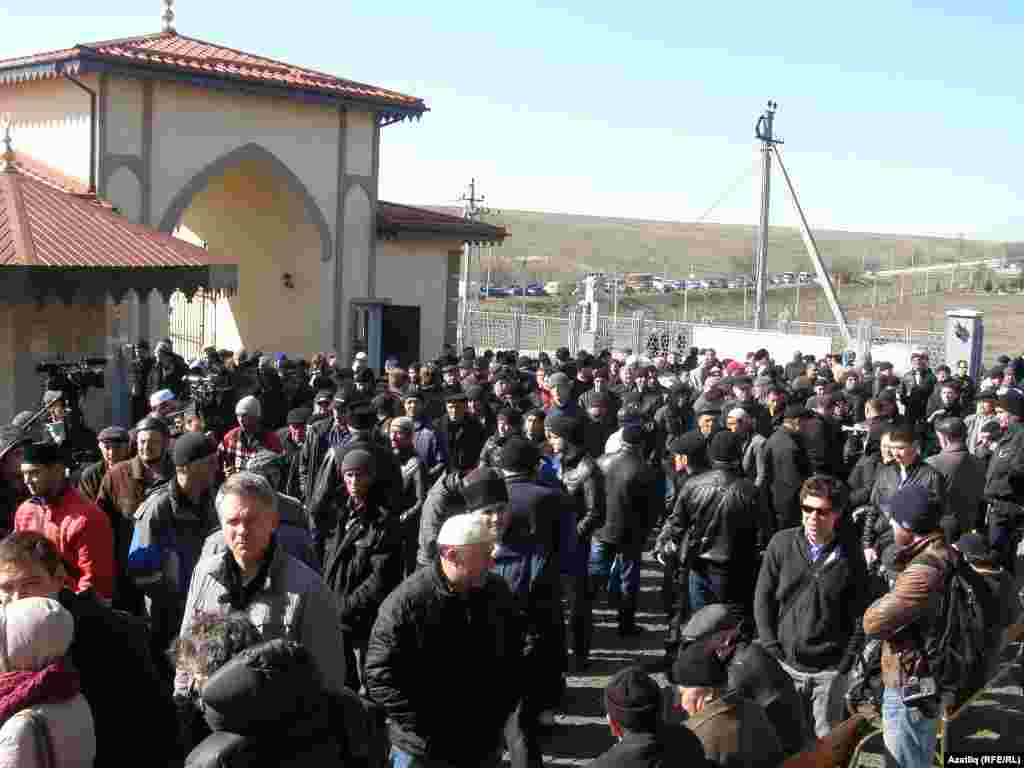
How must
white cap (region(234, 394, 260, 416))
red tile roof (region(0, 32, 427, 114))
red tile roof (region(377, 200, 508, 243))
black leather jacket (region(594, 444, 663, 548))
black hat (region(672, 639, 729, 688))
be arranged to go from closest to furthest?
1. black hat (region(672, 639, 729, 688))
2. white cap (region(234, 394, 260, 416))
3. black leather jacket (region(594, 444, 663, 548))
4. red tile roof (region(0, 32, 427, 114))
5. red tile roof (region(377, 200, 508, 243))

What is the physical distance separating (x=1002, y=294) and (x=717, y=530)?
2685 inches

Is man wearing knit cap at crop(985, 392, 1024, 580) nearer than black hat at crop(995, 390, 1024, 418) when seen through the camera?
Yes

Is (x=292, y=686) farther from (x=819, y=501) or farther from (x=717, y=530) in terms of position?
(x=717, y=530)

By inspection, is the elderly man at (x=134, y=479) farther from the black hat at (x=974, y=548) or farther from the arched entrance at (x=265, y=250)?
the arched entrance at (x=265, y=250)

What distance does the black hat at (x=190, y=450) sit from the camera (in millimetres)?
5551

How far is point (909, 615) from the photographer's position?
14.7 feet

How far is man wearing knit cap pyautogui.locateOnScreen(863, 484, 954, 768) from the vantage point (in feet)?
14.7

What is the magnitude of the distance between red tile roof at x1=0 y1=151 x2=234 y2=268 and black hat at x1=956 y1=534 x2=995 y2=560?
1091 cm

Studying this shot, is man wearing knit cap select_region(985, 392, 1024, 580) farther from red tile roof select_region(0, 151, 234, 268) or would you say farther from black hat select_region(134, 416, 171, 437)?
red tile roof select_region(0, 151, 234, 268)

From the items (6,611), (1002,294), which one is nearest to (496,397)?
(6,611)

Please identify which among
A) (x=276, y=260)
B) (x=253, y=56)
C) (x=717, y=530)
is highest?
(x=253, y=56)

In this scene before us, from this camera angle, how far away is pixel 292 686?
2809 mm

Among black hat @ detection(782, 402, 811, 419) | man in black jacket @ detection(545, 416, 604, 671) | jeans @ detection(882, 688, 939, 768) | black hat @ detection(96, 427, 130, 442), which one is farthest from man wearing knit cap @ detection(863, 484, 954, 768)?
black hat @ detection(782, 402, 811, 419)

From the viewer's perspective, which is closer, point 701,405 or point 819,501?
point 819,501
